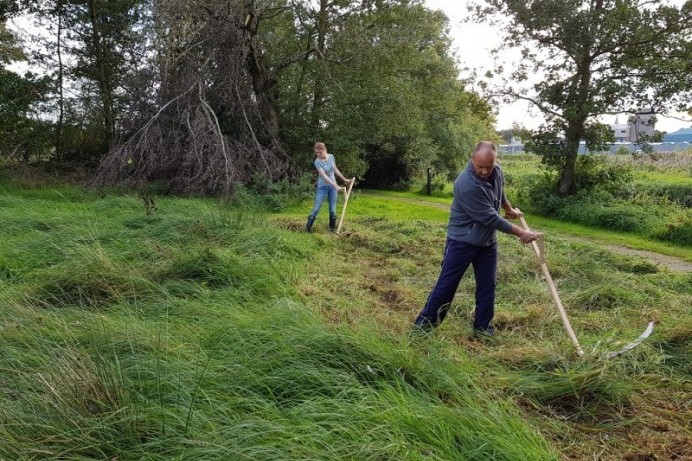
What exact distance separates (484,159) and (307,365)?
1.95m

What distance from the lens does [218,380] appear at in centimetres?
240

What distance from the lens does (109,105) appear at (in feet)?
51.0

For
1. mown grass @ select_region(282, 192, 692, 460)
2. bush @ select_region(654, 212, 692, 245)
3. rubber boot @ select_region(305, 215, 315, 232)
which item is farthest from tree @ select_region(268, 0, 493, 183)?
mown grass @ select_region(282, 192, 692, 460)

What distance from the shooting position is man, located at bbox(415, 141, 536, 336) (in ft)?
11.4

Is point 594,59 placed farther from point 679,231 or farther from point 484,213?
point 484,213

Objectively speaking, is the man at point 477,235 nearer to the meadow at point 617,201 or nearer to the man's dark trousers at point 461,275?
the man's dark trousers at point 461,275

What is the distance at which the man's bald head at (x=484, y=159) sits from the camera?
346 centimetres

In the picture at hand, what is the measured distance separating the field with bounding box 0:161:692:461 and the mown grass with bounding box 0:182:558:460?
11 millimetres

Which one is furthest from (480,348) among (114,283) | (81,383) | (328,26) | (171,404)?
(328,26)

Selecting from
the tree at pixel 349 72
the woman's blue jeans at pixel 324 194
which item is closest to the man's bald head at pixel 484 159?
the woman's blue jeans at pixel 324 194

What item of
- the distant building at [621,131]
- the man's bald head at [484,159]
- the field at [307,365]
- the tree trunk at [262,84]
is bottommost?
the field at [307,365]

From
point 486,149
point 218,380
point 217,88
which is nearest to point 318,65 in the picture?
→ point 217,88

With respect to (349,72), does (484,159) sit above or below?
below

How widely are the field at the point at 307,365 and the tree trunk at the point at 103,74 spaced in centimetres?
1123
